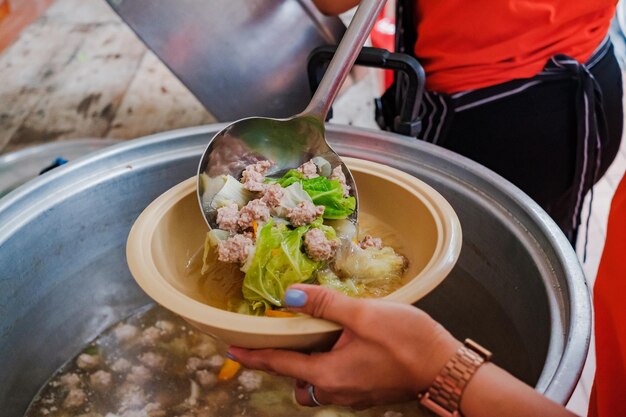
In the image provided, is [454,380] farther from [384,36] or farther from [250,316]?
[384,36]

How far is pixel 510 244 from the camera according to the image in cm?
112

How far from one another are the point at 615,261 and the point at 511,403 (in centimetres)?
54

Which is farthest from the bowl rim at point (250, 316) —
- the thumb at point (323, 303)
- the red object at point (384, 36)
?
the red object at point (384, 36)

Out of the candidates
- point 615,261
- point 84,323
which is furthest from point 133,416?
point 615,261

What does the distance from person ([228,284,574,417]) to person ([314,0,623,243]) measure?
2.90 ft

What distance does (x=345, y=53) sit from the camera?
1109 millimetres

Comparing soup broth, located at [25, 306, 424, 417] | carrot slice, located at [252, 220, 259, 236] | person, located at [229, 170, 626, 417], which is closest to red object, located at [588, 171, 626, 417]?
soup broth, located at [25, 306, 424, 417]

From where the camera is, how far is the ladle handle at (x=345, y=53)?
1.11 m

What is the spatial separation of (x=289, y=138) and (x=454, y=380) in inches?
23.7

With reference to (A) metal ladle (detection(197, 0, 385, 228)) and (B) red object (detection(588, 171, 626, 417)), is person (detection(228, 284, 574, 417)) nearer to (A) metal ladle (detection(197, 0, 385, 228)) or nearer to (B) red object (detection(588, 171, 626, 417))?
(A) metal ladle (detection(197, 0, 385, 228))

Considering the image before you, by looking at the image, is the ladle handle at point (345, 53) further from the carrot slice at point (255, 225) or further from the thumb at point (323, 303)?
the thumb at point (323, 303)

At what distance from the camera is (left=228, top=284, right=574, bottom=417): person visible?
28.9 inches

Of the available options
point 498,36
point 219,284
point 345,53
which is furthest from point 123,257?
point 498,36

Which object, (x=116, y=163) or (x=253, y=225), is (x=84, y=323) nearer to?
(x=116, y=163)
